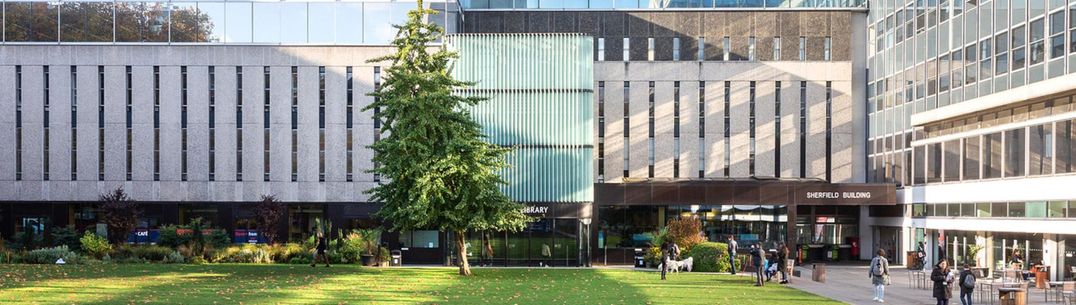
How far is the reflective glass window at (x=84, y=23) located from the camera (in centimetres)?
6034

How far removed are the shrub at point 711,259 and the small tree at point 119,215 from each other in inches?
1096

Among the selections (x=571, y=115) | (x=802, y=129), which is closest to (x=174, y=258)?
(x=571, y=115)

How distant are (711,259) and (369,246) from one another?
621 inches

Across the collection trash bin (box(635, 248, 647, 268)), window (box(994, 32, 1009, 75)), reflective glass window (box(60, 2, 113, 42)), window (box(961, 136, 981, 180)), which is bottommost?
trash bin (box(635, 248, 647, 268))

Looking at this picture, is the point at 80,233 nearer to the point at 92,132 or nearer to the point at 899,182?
the point at 92,132

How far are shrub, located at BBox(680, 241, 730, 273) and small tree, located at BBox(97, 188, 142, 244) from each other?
27.8 m

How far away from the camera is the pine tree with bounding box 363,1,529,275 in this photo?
41406 mm

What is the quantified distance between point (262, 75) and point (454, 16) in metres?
10.9

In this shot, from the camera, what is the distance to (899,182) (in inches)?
2362

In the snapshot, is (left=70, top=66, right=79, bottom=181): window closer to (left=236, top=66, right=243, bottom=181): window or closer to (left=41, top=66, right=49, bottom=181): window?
(left=41, top=66, right=49, bottom=181): window

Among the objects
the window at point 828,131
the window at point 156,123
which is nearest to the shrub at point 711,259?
the window at point 828,131

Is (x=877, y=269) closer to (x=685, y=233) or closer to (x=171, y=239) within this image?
(x=685, y=233)

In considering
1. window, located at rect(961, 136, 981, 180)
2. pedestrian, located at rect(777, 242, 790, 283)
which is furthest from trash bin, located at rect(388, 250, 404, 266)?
window, located at rect(961, 136, 981, 180)

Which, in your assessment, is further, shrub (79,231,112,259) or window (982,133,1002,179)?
shrub (79,231,112,259)
